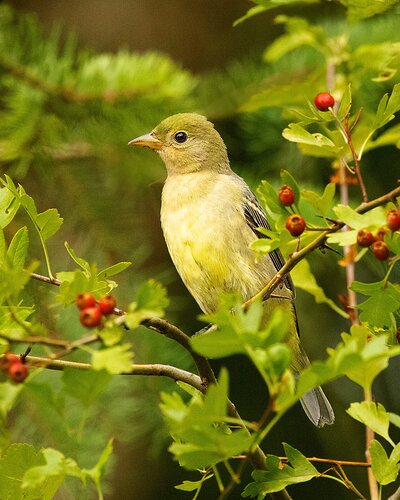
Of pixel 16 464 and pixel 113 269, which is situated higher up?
pixel 113 269

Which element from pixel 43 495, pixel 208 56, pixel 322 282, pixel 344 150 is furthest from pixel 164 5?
pixel 43 495

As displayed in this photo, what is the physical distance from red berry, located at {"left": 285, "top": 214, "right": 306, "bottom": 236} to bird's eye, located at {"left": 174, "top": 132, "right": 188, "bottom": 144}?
2.21 metres

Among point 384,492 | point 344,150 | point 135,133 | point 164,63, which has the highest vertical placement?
point 344,150

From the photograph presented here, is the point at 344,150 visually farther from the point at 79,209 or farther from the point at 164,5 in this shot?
the point at 164,5

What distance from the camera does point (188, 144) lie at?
374cm

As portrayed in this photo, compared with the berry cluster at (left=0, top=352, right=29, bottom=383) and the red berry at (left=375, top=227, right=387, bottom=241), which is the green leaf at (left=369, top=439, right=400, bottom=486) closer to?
the red berry at (left=375, top=227, right=387, bottom=241)

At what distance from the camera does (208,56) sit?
4883 millimetres

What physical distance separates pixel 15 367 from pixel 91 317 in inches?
5.5

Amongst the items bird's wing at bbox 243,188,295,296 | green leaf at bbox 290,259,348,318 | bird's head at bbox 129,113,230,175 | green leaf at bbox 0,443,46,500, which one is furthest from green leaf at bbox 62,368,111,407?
bird's head at bbox 129,113,230,175

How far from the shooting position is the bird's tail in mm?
3262

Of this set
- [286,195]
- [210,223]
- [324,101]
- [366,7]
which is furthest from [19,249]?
[210,223]

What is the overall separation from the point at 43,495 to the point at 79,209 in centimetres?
193

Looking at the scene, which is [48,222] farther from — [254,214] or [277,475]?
[254,214]

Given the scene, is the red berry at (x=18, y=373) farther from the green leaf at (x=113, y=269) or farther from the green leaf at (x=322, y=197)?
the green leaf at (x=322, y=197)
